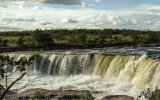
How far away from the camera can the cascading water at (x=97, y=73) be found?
32219mm

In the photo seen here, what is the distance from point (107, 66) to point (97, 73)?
4.34 ft

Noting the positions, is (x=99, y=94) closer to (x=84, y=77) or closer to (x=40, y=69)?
(x=84, y=77)

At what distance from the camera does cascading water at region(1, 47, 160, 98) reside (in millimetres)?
32219

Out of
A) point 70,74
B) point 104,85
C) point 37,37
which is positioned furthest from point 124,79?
point 37,37

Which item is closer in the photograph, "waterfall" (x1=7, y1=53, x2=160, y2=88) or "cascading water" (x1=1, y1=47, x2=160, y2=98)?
"cascading water" (x1=1, y1=47, x2=160, y2=98)

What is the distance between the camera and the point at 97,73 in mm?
39469

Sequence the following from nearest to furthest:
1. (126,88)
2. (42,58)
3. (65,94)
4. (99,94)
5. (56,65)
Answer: (65,94)
(99,94)
(126,88)
(56,65)
(42,58)

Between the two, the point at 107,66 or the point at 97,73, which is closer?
the point at 107,66

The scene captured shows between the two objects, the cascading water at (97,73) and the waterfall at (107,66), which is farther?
the waterfall at (107,66)

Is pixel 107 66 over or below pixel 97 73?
over

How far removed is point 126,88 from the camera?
32.2 metres

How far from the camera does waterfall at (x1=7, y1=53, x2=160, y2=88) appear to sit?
1286 inches

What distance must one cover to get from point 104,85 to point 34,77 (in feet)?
39.3

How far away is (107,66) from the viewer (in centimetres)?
3906
